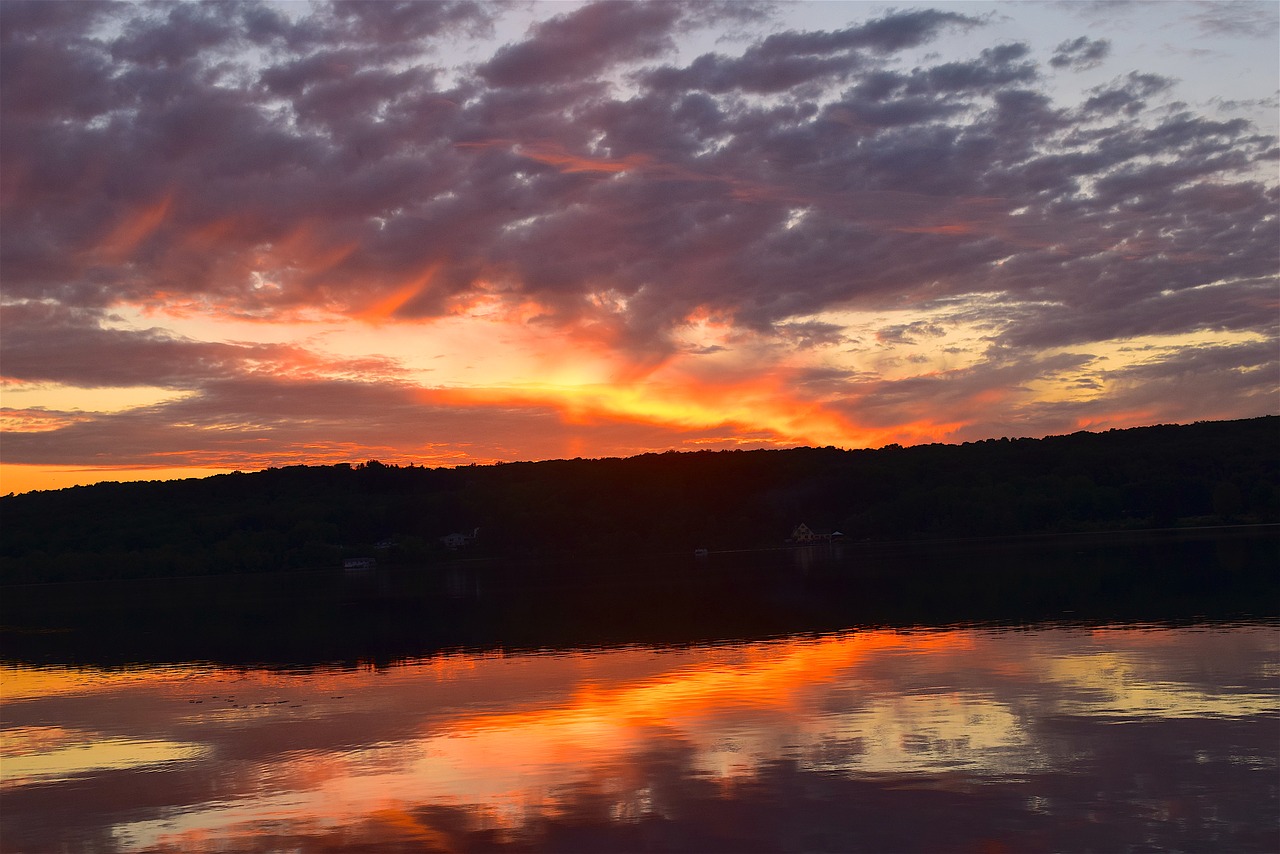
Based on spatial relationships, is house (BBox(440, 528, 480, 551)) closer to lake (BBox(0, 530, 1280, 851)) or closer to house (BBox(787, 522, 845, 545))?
house (BBox(787, 522, 845, 545))

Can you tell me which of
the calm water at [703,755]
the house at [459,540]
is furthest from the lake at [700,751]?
the house at [459,540]

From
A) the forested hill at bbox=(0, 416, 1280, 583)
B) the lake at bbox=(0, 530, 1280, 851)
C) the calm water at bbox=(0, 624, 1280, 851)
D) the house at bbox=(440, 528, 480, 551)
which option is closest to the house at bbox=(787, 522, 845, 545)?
the forested hill at bbox=(0, 416, 1280, 583)

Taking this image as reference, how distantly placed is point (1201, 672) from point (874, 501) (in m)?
163

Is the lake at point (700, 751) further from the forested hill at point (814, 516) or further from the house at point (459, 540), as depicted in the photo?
the house at point (459, 540)

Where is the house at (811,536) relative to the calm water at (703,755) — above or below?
above

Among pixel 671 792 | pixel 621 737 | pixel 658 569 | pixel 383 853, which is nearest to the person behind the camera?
pixel 383 853

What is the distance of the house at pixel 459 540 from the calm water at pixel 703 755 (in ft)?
508

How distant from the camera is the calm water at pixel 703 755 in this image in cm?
1834

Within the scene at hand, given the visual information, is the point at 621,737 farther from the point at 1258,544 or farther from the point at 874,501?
the point at 874,501

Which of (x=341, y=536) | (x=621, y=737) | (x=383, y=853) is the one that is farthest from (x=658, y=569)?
(x=383, y=853)

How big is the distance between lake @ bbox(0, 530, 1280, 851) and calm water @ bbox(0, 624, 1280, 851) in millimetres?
83

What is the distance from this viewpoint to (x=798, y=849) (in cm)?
1708

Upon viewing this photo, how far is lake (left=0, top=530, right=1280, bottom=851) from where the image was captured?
1838cm

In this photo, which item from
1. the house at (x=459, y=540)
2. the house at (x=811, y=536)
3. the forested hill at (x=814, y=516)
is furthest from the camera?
the house at (x=459, y=540)
